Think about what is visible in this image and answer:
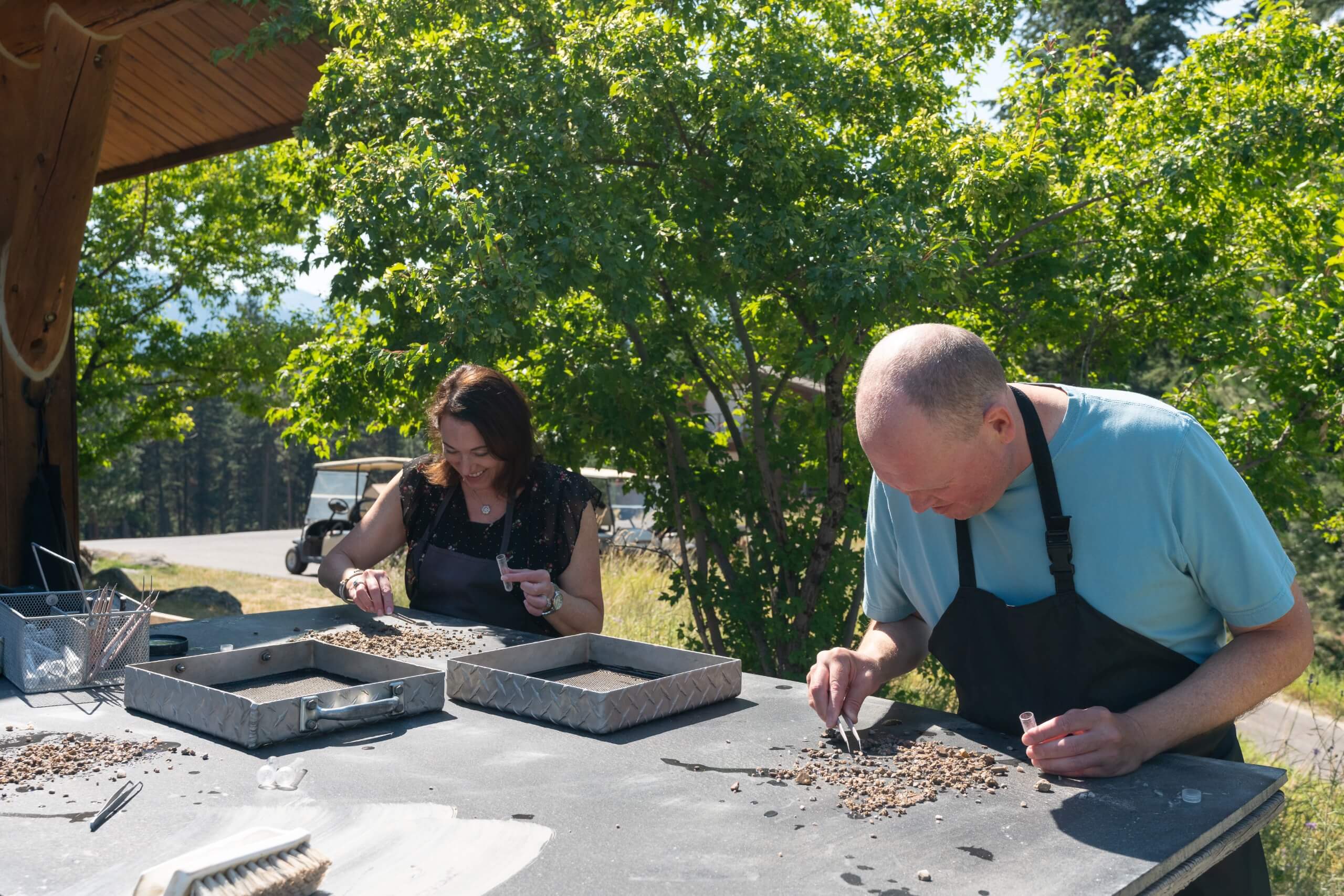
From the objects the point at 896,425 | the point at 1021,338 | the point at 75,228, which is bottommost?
the point at 896,425

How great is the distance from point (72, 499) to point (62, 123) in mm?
2294

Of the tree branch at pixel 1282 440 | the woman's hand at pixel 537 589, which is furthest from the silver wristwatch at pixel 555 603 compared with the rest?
the tree branch at pixel 1282 440

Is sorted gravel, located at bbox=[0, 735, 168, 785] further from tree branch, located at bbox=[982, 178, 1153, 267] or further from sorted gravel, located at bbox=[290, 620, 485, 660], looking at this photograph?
tree branch, located at bbox=[982, 178, 1153, 267]

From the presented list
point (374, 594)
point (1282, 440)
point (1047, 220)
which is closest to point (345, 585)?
point (374, 594)

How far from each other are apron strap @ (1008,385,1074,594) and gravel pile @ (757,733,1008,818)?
1.14 feet

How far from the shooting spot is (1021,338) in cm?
563

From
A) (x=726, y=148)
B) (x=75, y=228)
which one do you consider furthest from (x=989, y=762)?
(x=75, y=228)

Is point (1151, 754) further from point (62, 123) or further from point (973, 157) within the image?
point (62, 123)

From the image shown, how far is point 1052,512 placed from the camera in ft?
6.25

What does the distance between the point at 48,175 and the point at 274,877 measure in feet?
12.5

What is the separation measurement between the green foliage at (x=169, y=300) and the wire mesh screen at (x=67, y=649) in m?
9.38

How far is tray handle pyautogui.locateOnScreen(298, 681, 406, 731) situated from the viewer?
72.9 inches

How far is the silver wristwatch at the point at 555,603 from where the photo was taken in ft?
9.71

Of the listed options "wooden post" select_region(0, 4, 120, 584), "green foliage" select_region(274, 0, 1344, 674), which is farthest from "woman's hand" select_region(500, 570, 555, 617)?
"wooden post" select_region(0, 4, 120, 584)
